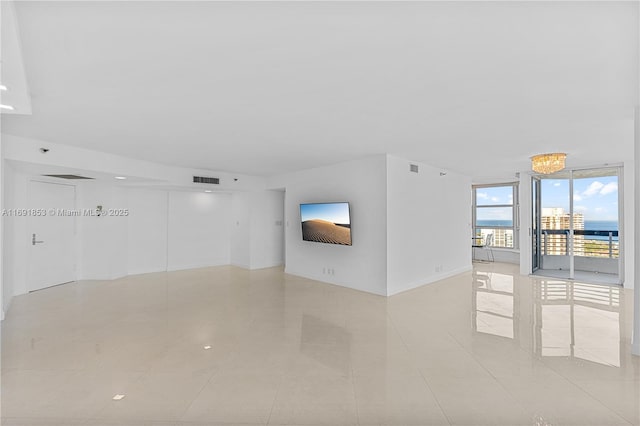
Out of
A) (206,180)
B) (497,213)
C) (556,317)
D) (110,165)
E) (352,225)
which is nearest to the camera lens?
(556,317)

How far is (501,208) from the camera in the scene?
9148 mm

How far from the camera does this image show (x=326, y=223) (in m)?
5.83

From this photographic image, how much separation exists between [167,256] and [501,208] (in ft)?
32.3

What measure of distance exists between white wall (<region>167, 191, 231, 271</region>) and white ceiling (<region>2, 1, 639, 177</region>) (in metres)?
3.76

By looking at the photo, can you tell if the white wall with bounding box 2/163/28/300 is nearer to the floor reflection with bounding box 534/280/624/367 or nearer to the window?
the floor reflection with bounding box 534/280/624/367

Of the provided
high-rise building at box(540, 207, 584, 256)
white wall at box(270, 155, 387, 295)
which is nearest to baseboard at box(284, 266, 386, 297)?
white wall at box(270, 155, 387, 295)

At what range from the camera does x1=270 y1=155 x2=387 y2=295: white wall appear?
17.0 feet

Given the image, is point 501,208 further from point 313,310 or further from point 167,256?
point 167,256

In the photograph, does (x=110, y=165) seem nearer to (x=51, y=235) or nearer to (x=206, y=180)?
(x=206, y=180)

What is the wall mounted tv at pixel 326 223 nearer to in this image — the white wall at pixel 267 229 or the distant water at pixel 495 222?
the white wall at pixel 267 229

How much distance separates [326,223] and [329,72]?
3.85 meters

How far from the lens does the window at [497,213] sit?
29.3 feet

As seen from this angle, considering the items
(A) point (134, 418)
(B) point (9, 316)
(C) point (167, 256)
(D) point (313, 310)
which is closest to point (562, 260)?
(D) point (313, 310)

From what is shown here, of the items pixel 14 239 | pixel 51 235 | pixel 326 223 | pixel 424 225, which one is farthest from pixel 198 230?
pixel 424 225
